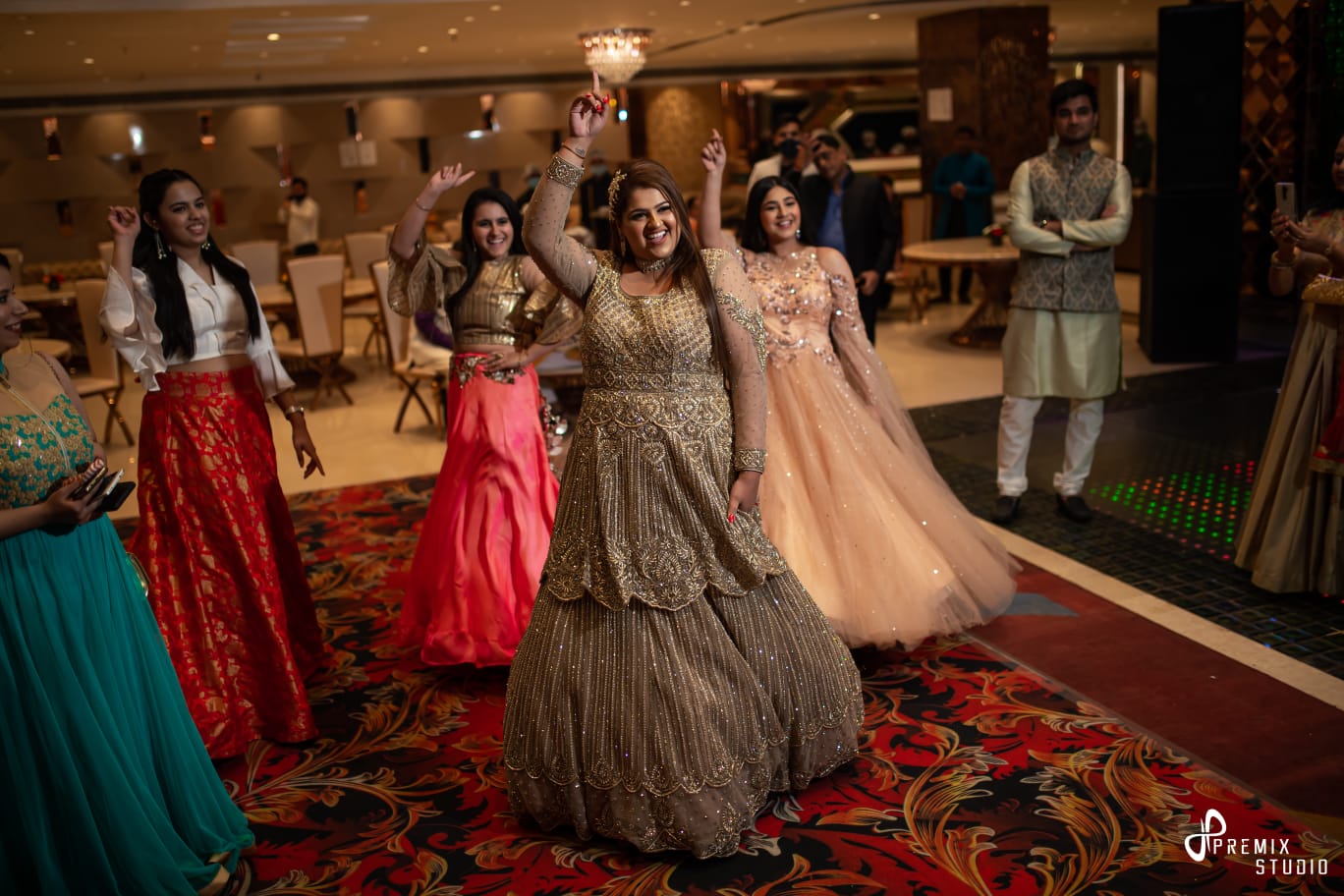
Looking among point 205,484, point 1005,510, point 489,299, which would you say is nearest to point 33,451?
point 205,484

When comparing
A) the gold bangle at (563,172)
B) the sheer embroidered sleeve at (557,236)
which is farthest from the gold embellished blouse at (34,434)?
the gold bangle at (563,172)

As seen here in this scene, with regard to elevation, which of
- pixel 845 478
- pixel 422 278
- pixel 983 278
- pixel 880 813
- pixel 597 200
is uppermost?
pixel 597 200

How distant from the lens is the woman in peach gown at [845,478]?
384 cm

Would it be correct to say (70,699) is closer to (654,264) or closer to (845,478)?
(654,264)

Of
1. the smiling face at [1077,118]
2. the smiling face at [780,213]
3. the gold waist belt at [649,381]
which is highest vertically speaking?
the smiling face at [1077,118]

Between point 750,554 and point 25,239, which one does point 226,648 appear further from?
point 25,239

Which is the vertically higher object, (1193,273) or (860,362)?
(860,362)

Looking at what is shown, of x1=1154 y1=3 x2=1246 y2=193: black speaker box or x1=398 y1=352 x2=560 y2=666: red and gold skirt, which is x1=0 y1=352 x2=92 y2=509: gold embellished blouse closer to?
x1=398 y1=352 x2=560 y2=666: red and gold skirt

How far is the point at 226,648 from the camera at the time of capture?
12.1 feet

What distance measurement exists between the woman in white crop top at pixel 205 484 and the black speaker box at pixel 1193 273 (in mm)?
6516

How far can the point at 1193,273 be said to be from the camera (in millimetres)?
8164

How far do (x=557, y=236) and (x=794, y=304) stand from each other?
148 centimetres

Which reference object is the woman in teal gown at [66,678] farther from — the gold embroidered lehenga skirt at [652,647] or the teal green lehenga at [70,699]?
the gold embroidered lehenga skirt at [652,647]

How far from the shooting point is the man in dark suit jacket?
714 cm
